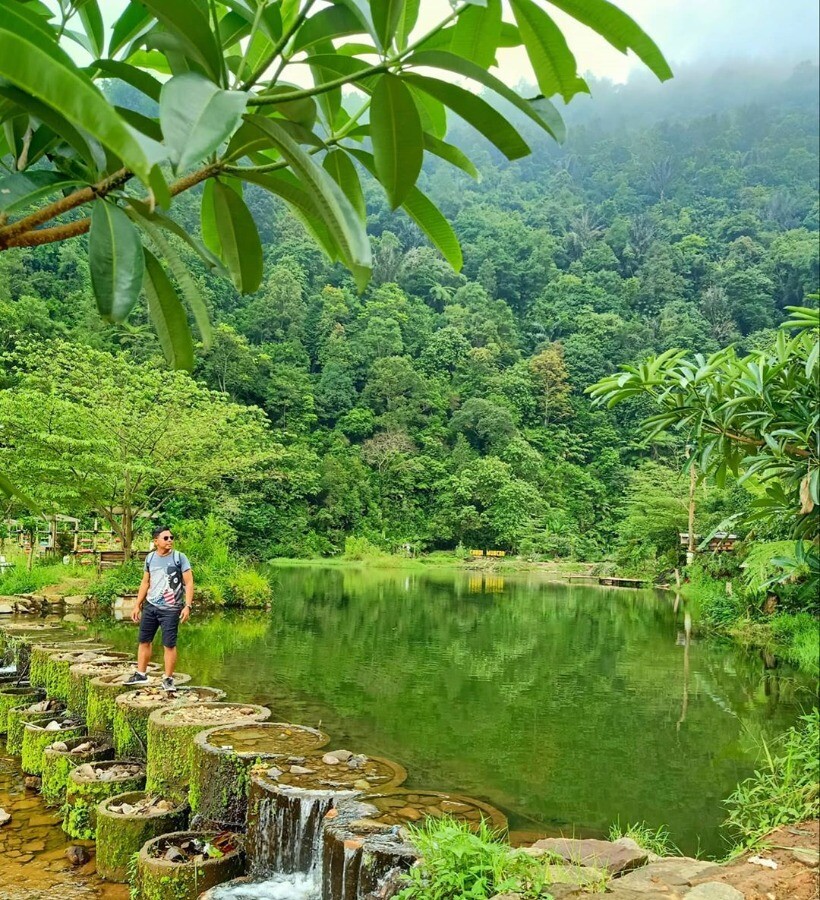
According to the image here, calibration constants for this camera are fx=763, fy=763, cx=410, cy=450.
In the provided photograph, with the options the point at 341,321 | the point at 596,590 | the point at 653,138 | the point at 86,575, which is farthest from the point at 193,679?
the point at 653,138

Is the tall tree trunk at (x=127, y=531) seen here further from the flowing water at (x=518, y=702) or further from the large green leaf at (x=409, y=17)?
the large green leaf at (x=409, y=17)

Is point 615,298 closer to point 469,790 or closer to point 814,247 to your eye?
point 814,247

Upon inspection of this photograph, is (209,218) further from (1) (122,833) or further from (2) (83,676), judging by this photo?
(2) (83,676)

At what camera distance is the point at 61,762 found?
15.5 feet

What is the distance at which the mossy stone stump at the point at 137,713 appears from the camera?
464 centimetres

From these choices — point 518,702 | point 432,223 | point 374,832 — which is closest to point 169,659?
point 374,832

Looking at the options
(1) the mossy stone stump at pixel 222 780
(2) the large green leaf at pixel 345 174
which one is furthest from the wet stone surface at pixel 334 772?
(2) the large green leaf at pixel 345 174

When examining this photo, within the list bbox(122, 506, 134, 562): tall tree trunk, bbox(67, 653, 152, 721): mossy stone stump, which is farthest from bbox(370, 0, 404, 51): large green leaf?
bbox(122, 506, 134, 562): tall tree trunk

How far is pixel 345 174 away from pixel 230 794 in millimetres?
3774

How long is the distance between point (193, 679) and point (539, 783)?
12.2ft

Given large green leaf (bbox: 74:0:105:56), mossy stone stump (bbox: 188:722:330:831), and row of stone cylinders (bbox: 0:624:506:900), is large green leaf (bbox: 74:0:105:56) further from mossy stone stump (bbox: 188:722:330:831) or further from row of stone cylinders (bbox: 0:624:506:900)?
mossy stone stump (bbox: 188:722:330:831)

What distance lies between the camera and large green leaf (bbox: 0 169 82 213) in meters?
0.67

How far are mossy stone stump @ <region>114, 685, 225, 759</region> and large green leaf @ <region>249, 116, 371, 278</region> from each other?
4584 mm

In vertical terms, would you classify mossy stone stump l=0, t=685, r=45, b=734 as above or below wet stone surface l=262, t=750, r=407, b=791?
below
